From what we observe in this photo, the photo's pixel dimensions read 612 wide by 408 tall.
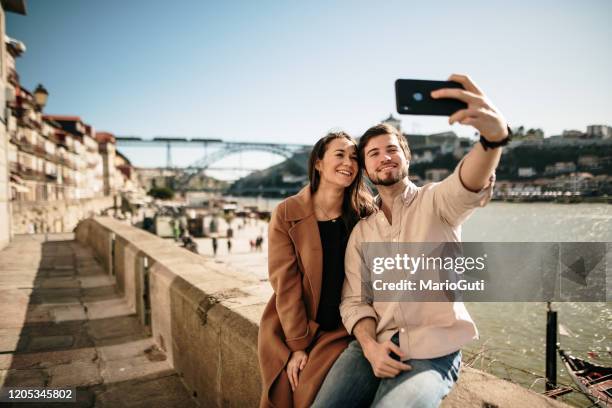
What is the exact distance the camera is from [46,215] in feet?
72.1

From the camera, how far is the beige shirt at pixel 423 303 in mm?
1193

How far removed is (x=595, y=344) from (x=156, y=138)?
9515 centimetres

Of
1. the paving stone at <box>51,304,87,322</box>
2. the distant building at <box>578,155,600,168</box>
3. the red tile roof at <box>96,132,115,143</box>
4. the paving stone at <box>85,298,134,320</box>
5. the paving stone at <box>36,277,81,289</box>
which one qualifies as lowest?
the paving stone at <box>85,298,134,320</box>

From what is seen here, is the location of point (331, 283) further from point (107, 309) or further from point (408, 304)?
point (107, 309)

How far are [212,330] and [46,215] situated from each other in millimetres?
24277

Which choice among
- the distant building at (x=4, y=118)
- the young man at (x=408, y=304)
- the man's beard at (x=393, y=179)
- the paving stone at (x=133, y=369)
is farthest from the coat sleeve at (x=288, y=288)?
the distant building at (x=4, y=118)

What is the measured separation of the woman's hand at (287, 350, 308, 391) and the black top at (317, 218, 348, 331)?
14 cm

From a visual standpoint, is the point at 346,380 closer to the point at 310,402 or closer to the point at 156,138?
the point at 310,402

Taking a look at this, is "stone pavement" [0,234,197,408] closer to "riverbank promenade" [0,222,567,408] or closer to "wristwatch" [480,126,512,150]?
"riverbank promenade" [0,222,567,408]

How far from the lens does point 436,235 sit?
1.28m

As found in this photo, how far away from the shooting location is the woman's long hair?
158 cm

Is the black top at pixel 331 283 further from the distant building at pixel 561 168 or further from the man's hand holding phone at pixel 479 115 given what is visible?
the distant building at pixel 561 168

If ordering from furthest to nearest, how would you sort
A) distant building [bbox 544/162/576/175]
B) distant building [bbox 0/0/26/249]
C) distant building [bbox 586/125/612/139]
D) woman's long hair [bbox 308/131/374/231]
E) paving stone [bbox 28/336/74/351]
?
distant building [bbox 586/125/612/139] → distant building [bbox 544/162/576/175] → distant building [bbox 0/0/26/249] → paving stone [bbox 28/336/74/351] → woman's long hair [bbox 308/131/374/231]

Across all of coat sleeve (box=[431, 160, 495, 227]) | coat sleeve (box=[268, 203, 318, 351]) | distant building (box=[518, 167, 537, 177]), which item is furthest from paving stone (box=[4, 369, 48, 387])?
distant building (box=[518, 167, 537, 177])
